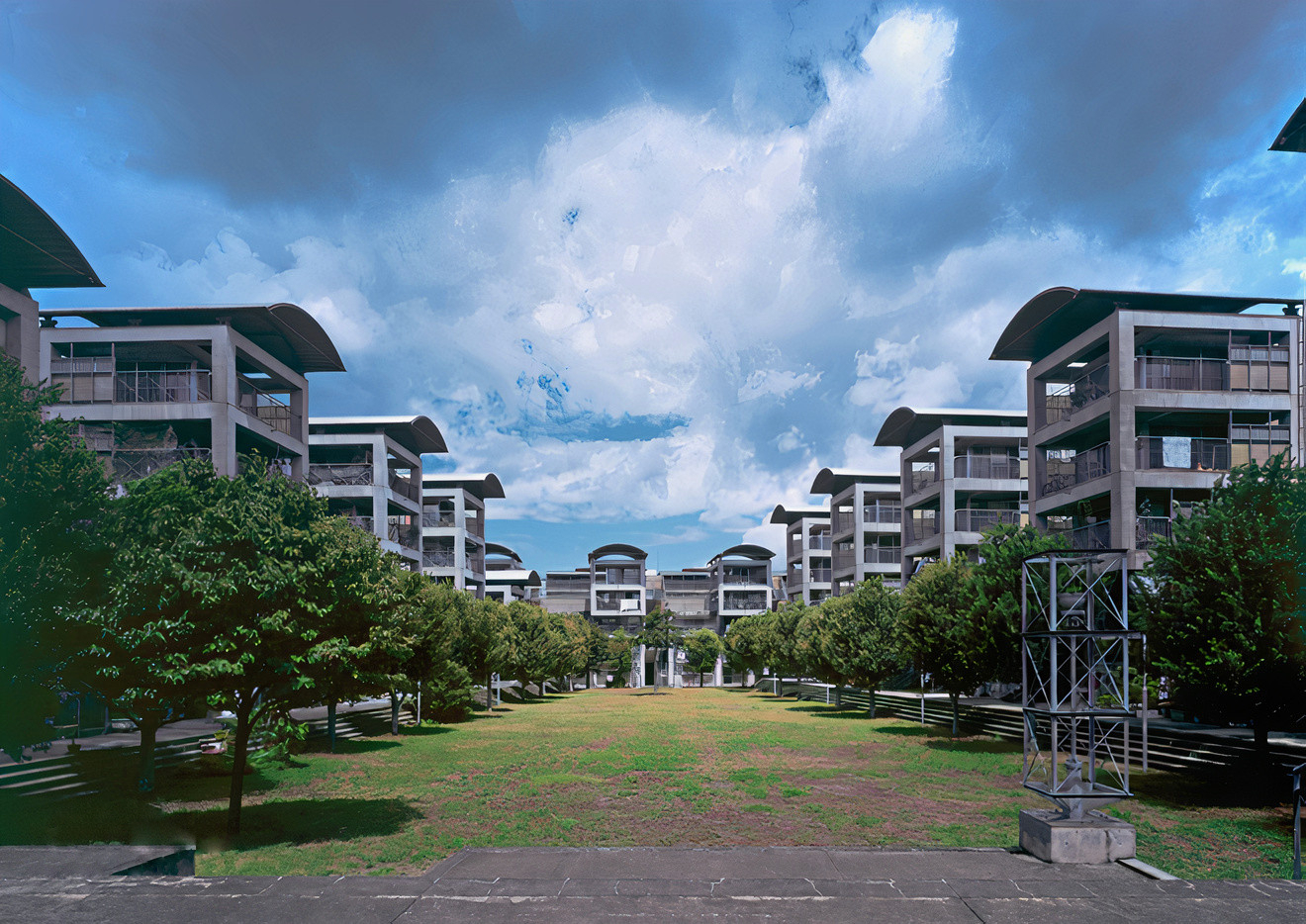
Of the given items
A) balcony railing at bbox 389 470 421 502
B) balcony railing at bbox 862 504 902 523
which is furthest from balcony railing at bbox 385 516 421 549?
balcony railing at bbox 862 504 902 523

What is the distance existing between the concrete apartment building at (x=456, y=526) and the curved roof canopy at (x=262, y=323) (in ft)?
72.8

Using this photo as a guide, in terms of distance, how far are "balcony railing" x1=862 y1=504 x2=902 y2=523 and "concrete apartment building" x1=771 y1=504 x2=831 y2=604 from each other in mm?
11915

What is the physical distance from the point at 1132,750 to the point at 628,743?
16.9 meters

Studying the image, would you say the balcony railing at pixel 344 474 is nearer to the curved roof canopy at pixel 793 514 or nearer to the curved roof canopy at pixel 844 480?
Answer: the curved roof canopy at pixel 844 480

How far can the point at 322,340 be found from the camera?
135 feet

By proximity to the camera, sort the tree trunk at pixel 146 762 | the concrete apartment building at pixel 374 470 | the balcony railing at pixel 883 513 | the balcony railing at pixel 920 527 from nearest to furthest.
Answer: the tree trunk at pixel 146 762, the concrete apartment building at pixel 374 470, the balcony railing at pixel 920 527, the balcony railing at pixel 883 513

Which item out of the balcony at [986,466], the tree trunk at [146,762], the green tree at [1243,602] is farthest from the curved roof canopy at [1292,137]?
the balcony at [986,466]

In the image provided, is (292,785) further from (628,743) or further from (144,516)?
(628,743)

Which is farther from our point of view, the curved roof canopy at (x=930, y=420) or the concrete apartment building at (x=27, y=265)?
the curved roof canopy at (x=930, y=420)

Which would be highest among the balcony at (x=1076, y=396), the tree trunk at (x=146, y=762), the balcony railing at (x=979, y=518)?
the balcony at (x=1076, y=396)

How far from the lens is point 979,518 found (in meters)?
51.5

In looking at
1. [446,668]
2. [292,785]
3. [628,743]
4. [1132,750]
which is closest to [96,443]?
[446,668]

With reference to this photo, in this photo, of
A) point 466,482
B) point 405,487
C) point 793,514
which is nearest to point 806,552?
point 793,514

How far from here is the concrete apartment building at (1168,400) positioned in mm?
31859
